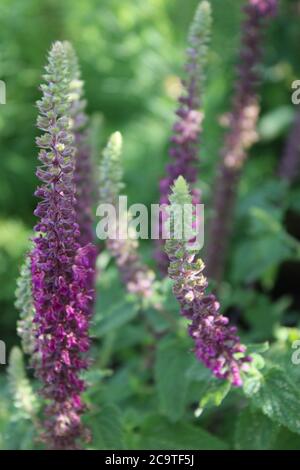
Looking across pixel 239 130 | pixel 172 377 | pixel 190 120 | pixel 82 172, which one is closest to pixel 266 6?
pixel 239 130

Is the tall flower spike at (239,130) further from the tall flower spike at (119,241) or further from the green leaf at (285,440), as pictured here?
the green leaf at (285,440)

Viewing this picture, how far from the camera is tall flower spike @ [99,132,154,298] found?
5.83 ft

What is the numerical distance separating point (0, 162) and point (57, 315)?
7.40ft

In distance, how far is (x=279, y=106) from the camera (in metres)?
3.96

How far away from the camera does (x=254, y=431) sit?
1868 mm

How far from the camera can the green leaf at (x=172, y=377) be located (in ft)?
6.91

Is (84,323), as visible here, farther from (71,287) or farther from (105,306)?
(105,306)

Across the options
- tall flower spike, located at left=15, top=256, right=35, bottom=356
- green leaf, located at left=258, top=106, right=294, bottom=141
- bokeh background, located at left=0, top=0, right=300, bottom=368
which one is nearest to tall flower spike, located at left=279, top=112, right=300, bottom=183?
bokeh background, located at left=0, top=0, right=300, bottom=368

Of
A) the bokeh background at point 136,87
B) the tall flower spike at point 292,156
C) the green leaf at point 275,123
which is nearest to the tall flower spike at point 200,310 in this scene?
the tall flower spike at point 292,156

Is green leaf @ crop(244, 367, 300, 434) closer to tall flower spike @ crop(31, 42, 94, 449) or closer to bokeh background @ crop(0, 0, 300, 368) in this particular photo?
tall flower spike @ crop(31, 42, 94, 449)

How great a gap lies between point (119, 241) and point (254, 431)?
67 cm

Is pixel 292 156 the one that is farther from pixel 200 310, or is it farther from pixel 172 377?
pixel 200 310

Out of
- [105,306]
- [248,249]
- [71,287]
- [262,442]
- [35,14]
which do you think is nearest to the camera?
[71,287]

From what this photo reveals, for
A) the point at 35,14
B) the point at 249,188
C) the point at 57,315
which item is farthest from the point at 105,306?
the point at 35,14
